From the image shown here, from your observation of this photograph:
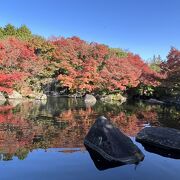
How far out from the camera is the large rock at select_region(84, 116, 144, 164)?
873cm

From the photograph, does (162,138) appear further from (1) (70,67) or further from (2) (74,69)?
(2) (74,69)

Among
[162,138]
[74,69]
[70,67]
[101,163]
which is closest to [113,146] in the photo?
[101,163]

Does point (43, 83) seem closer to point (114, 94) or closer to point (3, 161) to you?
point (114, 94)

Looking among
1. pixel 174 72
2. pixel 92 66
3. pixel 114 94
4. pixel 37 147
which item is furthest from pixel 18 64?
pixel 37 147

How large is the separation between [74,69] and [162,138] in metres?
28.8

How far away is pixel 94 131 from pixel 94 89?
28157 mm

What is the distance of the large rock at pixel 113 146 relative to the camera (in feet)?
28.7

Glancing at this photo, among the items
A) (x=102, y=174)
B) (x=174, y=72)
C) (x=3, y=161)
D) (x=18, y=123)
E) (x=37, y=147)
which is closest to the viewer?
(x=102, y=174)

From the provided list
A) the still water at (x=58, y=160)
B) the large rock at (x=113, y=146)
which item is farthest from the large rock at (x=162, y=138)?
the large rock at (x=113, y=146)

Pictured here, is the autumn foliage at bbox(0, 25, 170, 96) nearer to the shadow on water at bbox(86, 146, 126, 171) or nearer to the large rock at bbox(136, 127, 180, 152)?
the large rock at bbox(136, 127, 180, 152)

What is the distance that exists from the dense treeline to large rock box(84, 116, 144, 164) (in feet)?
76.2

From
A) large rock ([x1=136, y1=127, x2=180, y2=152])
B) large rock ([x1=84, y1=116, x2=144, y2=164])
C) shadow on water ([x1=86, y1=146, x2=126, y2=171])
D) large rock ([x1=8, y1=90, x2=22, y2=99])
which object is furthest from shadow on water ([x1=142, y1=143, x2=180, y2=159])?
large rock ([x1=8, y1=90, x2=22, y2=99])

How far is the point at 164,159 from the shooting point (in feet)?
31.1

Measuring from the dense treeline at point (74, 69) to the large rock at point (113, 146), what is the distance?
2323cm
